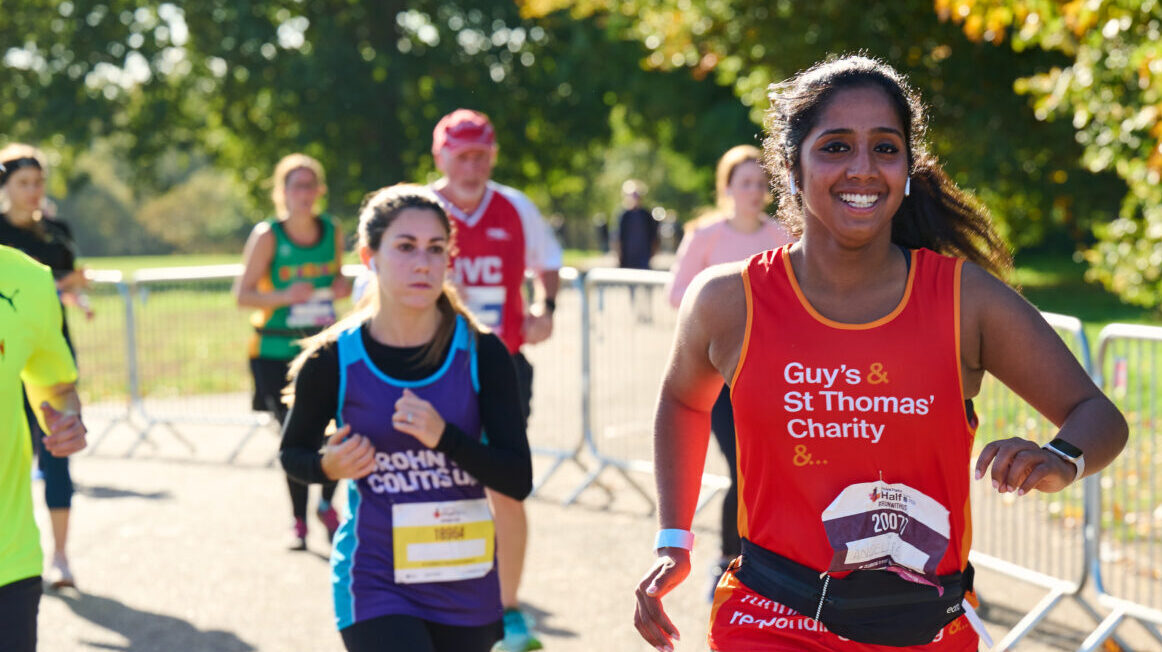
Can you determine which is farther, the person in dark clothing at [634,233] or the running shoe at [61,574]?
the person in dark clothing at [634,233]

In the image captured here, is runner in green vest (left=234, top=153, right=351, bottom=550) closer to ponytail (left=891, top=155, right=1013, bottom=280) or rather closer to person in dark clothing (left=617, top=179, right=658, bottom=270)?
ponytail (left=891, top=155, right=1013, bottom=280)

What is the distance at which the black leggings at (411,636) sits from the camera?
3.78 meters

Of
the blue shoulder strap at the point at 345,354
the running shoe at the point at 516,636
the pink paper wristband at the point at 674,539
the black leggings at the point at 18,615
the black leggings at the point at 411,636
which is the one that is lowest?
the running shoe at the point at 516,636

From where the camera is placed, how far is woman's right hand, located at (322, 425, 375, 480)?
12.7 feet

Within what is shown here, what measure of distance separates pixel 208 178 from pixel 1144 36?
98.0m

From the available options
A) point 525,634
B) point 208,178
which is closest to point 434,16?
point 525,634

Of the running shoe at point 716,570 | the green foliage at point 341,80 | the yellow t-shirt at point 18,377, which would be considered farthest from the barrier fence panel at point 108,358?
the green foliage at point 341,80

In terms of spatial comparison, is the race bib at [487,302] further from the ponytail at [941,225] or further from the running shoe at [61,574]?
the ponytail at [941,225]

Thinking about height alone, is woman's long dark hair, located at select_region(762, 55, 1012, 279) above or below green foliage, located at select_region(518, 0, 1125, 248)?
below

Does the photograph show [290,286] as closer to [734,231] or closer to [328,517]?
[328,517]

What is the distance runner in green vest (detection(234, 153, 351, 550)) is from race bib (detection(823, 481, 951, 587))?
5.51 meters

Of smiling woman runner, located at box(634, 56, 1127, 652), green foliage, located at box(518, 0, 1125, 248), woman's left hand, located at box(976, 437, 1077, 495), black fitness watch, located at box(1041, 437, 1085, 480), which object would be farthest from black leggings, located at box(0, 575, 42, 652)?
green foliage, located at box(518, 0, 1125, 248)

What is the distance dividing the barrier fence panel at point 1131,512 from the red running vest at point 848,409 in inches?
138

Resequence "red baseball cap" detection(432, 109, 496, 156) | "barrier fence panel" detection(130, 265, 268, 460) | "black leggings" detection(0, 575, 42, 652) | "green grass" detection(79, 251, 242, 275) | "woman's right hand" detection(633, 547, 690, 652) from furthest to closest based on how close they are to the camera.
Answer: "green grass" detection(79, 251, 242, 275) → "barrier fence panel" detection(130, 265, 268, 460) → "red baseball cap" detection(432, 109, 496, 156) → "black leggings" detection(0, 575, 42, 652) → "woman's right hand" detection(633, 547, 690, 652)
